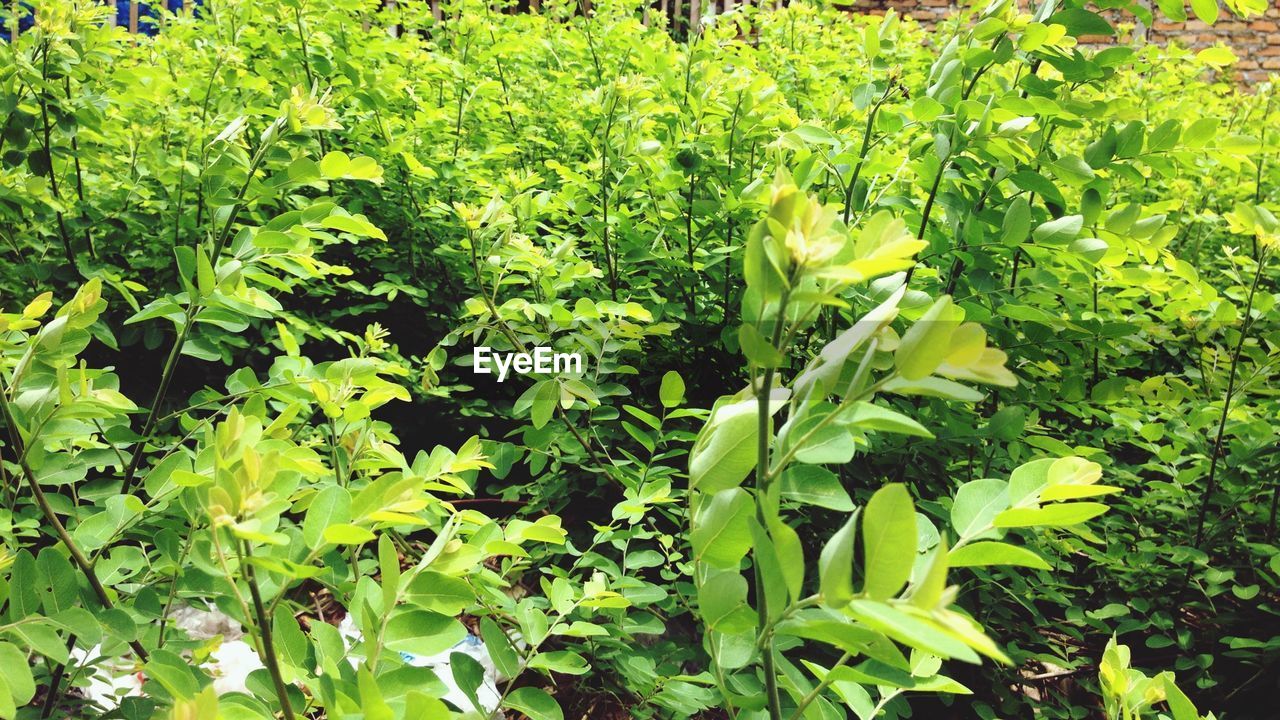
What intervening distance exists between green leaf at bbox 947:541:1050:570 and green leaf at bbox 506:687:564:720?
439 mm

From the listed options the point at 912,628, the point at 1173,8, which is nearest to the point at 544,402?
the point at 912,628

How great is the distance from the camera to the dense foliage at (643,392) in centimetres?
65

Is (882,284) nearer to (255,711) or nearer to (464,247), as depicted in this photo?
(255,711)

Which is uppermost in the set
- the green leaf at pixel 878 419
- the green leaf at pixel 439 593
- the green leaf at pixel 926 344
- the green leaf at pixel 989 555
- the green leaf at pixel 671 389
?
the green leaf at pixel 926 344

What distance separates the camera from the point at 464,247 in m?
2.11

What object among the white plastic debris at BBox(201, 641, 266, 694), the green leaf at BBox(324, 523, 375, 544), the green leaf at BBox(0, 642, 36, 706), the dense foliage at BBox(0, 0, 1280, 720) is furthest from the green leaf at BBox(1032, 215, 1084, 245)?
the white plastic debris at BBox(201, 641, 266, 694)

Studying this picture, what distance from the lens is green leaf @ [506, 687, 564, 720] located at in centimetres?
83

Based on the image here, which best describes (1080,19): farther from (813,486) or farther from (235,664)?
(235,664)

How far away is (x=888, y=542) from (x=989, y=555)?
0.14m

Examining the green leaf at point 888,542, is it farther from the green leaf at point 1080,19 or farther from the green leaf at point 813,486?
the green leaf at point 1080,19

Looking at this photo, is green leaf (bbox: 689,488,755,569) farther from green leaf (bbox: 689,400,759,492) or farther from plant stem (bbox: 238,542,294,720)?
plant stem (bbox: 238,542,294,720)

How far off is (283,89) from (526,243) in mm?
1405

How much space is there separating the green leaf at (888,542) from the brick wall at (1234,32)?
9.08m

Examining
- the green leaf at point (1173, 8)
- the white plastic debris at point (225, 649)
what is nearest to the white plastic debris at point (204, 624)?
the white plastic debris at point (225, 649)
